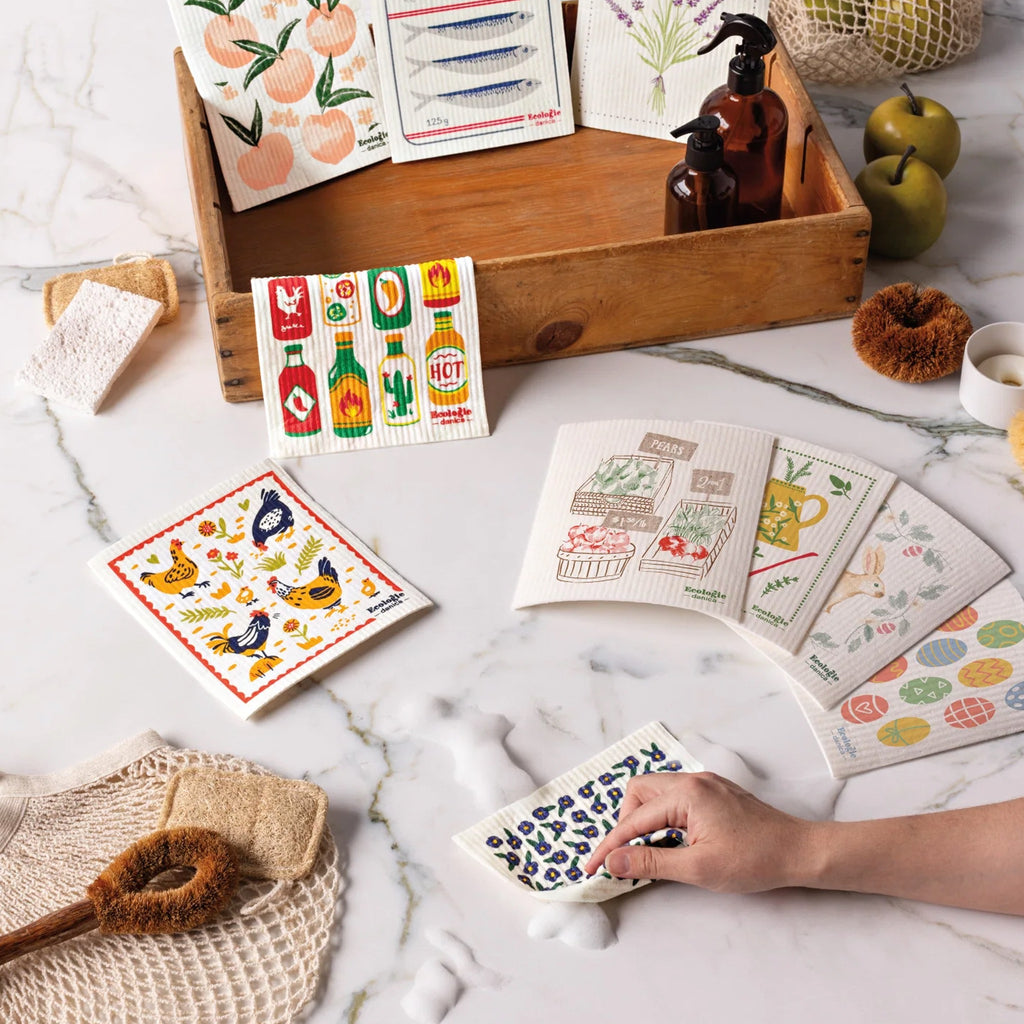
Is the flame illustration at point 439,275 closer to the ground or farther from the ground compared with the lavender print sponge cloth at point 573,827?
farther from the ground

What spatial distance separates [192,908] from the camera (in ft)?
2.95

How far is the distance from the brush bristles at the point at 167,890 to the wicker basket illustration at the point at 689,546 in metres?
0.46

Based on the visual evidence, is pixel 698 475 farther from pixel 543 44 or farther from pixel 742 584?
pixel 543 44

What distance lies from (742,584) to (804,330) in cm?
42

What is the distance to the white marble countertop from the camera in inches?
35.3

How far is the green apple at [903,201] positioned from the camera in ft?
4.60

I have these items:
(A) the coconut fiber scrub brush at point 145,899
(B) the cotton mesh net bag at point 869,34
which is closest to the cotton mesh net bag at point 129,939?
(A) the coconut fiber scrub brush at point 145,899

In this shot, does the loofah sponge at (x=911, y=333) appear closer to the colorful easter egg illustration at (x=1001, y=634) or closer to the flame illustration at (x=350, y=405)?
the colorful easter egg illustration at (x=1001, y=634)

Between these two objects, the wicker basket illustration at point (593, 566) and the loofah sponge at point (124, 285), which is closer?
the wicker basket illustration at point (593, 566)

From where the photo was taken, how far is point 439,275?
1.26m

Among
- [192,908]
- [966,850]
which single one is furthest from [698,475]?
[192,908]

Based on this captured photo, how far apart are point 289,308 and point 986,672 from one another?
76 cm

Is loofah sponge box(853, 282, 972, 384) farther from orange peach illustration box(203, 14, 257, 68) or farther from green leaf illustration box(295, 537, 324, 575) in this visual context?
orange peach illustration box(203, 14, 257, 68)

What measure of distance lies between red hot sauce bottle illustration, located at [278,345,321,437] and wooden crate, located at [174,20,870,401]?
54mm
